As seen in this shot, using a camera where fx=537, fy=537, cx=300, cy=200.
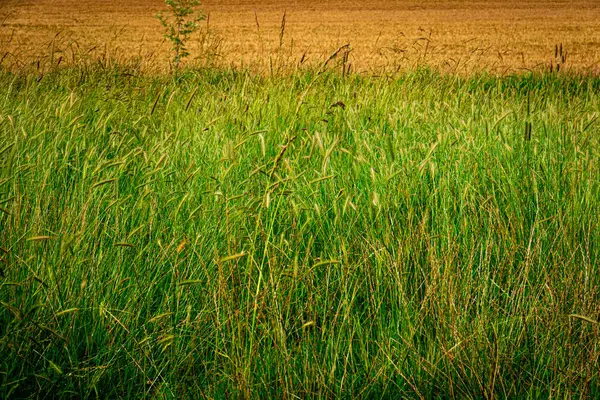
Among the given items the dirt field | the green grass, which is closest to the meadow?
the green grass

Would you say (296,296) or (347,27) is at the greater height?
(347,27)

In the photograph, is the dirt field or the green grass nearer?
the green grass

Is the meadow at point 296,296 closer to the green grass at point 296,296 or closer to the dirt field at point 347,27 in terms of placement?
the green grass at point 296,296

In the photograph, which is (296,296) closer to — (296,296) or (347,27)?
(296,296)

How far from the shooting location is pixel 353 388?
1.34 m

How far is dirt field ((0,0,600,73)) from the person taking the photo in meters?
14.6

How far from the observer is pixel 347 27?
85.5 ft

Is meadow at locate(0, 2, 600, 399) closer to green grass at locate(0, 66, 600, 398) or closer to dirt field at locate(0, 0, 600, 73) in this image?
green grass at locate(0, 66, 600, 398)

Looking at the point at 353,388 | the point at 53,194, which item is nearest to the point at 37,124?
the point at 53,194

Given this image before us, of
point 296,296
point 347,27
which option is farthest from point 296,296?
point 347,27

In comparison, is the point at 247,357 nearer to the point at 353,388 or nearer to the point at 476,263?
the point at 353,388

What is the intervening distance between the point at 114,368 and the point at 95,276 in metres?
0.29

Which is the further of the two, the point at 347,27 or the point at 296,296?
the point at 347,27

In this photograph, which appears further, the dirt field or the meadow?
the dirt field
